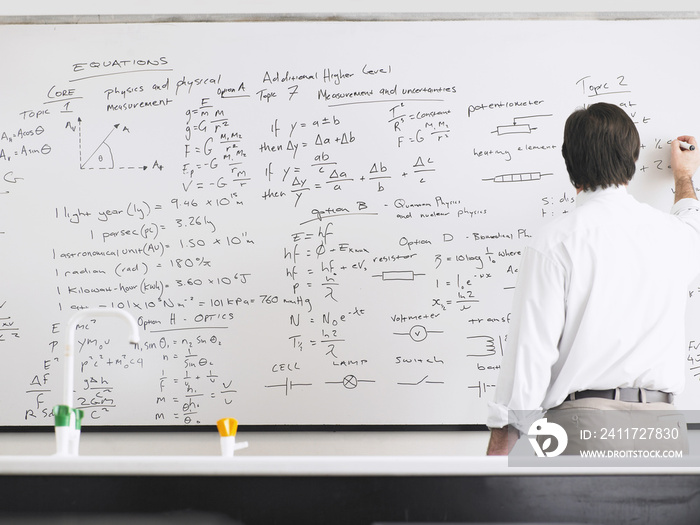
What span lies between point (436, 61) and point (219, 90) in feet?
2.53

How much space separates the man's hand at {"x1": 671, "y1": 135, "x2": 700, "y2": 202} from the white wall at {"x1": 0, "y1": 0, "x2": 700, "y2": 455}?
484 mm

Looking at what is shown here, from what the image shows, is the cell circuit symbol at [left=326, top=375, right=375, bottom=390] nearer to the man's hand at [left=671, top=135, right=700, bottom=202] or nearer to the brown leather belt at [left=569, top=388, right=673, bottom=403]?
the brown leather belt at [left=569, top=388, right=673, bottom=403]

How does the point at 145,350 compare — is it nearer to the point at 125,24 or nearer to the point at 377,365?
the point at 377,365

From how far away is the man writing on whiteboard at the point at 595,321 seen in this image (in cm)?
162

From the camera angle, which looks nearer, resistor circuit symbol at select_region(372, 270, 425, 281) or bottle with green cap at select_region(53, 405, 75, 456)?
bottle with green cap at select_region(53, 405, 75, 456)

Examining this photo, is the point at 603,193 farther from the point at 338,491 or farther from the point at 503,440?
the point at 338,491

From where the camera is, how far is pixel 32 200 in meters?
2.32

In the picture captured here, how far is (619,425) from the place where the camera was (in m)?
1.62

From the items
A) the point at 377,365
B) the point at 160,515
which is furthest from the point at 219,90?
the point at 160,515

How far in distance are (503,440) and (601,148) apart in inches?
32.1

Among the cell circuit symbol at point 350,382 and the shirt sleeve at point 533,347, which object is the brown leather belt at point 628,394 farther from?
the cell circuit symbol at point 350,382

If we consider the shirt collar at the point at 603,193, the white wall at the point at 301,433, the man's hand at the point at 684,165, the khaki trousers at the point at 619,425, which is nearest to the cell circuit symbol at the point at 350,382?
the white wall at the point at 301,433

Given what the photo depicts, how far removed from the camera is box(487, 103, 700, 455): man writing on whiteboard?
1.62m
